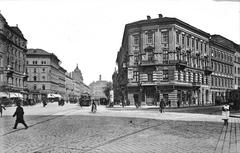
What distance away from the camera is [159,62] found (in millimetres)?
40219

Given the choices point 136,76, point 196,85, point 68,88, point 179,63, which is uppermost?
point 179,63

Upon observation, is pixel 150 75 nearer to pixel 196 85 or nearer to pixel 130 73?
pixel 130 73

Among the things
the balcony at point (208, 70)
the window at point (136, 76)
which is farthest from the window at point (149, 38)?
the balcony at point (208, 70)

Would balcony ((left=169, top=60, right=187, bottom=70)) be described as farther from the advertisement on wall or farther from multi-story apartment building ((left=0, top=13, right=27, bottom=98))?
multi-story apartment building ((left=0, top=13, right=27, bottom=98))

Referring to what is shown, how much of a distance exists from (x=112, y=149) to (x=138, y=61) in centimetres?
3532

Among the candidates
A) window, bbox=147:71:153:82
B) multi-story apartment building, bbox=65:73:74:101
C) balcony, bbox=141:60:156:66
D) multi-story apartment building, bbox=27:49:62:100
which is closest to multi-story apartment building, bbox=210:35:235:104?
window, bbox=147:71:153:82

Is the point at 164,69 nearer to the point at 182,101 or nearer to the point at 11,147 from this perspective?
the point at 182,101

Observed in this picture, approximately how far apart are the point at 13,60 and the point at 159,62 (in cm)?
3279

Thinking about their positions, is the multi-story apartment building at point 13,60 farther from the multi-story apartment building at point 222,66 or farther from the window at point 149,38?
the multi-story apartment building at point 222,66

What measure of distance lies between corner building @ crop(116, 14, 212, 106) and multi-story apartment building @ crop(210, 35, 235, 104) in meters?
11.7

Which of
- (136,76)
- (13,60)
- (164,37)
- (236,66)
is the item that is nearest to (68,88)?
(13,60)

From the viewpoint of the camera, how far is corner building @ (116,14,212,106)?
40062mm

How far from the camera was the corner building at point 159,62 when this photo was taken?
40062 millimetres

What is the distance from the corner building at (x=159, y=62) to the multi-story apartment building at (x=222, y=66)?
38.5 feet
